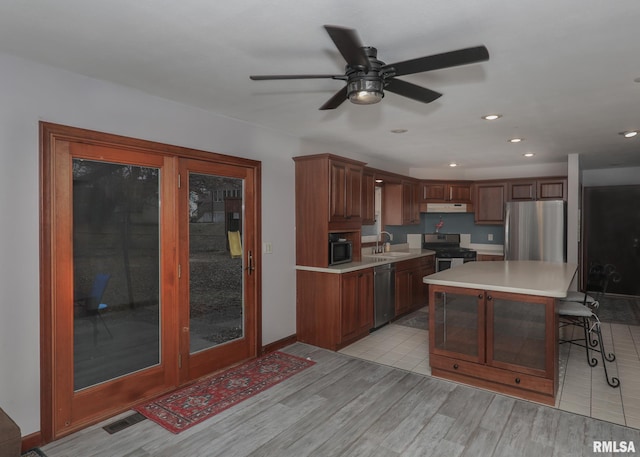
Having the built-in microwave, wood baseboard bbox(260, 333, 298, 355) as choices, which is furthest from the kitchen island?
wood baseboard bbox(260, 333, 298, 355)

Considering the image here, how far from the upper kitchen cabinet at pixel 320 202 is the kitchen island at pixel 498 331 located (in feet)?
4.38

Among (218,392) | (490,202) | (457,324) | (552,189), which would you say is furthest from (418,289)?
(218,392)

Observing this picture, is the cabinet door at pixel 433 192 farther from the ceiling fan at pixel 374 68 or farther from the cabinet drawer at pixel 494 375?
the ceiling fan at pixel 374 68

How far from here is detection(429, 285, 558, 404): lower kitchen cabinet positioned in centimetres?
297

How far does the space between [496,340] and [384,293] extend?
6.30ft

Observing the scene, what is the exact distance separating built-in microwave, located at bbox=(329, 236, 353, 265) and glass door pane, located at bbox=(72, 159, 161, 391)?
1942mm

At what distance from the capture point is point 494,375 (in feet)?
10.5

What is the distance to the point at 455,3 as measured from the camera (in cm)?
174

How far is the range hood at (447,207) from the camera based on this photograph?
22.5 feet

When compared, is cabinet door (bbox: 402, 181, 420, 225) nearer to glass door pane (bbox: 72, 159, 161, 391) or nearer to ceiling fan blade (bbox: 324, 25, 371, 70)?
glass door pane (bbox: 72, 159, 161, 391)

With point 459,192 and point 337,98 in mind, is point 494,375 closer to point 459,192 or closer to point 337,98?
point 337,98

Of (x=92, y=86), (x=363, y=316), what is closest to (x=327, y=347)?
(x=363, y=316)

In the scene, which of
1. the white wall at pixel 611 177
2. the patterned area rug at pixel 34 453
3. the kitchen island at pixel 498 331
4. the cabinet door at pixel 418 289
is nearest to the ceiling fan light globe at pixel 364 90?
the kitchen island at pixel 498 331

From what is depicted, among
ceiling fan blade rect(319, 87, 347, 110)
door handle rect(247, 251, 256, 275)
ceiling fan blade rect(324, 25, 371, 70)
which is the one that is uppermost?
ceiling fan blade rect(324, 25, 371, 70)
